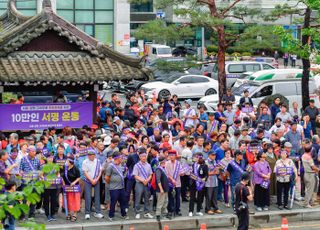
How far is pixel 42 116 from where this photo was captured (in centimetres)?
2278

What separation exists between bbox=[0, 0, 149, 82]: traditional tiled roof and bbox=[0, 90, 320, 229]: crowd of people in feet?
5.19

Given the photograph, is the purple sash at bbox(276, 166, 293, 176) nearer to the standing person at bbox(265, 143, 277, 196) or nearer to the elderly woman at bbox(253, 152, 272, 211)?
the elderly woman at bbox(253, 152, 272, 211)

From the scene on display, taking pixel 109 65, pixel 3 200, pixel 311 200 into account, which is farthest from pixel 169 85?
pixel 3 200

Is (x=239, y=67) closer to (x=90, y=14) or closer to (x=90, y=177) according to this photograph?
(x=90, y=14)

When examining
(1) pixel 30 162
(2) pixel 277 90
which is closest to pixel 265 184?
(1) pixel 30 162

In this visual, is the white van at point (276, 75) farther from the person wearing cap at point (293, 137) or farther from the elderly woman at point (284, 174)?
the elderly woman at point (284, 174)

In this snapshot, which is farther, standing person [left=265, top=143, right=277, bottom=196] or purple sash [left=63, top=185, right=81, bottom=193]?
standing person [left=265, top=143, right=277, bottom=196]

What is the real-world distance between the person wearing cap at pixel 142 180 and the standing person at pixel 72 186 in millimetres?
1340

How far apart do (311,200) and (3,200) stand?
1311 cm

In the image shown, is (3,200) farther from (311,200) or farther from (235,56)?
(235,56)

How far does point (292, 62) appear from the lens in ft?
195

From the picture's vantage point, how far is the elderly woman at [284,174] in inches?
771

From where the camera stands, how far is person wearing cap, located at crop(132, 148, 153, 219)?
1855 cm

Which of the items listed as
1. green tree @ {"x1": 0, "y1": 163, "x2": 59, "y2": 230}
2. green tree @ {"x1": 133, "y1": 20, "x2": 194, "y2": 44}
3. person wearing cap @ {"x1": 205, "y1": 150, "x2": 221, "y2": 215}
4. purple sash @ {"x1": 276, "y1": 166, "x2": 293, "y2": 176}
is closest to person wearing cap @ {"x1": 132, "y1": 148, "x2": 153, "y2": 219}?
person wearing cap @ {"x1": 205, "y1": 150, "x2": 221, "y2": 215}
